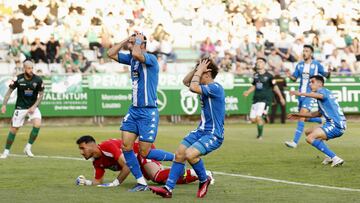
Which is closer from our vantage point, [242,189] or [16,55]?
[242,189]

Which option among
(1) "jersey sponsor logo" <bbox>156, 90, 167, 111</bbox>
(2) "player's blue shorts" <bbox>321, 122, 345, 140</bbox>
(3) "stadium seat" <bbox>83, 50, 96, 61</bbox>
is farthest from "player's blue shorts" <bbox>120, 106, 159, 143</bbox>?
(3) "stadium seat" <bbox>83, 50, 96, 61</bbox>

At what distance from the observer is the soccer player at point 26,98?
68.2 ft

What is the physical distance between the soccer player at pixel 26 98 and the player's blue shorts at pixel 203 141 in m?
8.04

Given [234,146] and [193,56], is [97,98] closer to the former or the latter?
[193,56]

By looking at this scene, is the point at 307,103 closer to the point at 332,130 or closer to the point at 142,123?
the point at 332,130

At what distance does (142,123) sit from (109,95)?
18.9 m

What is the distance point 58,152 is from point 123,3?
1528 centimetres

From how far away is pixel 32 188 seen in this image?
14.5 meters

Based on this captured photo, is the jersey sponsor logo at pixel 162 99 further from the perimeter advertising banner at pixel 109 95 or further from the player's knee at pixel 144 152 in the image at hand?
the player's knee at pixel 144 152

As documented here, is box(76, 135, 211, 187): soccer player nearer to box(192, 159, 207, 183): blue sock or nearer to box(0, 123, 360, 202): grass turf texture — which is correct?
box(0, 123, 360, 202): grass turf texture

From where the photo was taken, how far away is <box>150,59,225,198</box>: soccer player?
1309 cm

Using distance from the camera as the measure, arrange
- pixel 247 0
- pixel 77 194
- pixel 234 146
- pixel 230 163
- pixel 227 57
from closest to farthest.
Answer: pixel 77 194 < pixel 230 163 < pixel 234 146 < pixel 227 57 < pixel 247 0

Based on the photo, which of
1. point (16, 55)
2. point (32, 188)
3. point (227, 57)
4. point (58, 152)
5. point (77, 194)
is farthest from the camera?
point (227, 57)

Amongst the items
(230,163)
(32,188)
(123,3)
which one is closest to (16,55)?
(123,3)
